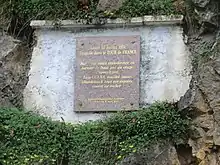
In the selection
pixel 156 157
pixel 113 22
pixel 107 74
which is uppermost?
pixel 113 22

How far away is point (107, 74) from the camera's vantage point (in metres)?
8.20

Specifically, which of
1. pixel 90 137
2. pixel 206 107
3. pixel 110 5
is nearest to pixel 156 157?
pixel 206 107

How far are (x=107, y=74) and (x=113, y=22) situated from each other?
871mm

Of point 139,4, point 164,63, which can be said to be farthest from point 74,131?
point 139,4

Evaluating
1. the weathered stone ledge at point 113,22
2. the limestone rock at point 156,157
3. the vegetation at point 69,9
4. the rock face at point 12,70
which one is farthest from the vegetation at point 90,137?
the vegetation at point 69,9

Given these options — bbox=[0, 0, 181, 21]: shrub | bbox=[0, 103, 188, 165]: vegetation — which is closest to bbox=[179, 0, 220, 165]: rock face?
bbox=[0, 103, 188, 165]: vegetation

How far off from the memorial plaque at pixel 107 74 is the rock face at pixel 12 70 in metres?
0.94

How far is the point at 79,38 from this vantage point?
8508 mm

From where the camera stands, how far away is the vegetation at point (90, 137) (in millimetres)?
6668

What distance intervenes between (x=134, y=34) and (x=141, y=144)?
2.36m

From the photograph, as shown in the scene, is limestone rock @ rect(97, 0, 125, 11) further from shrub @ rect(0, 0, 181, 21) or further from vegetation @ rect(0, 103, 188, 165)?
vegetation @ rect(0, 103, 188, 165)

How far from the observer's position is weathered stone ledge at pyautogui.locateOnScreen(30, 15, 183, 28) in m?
8.33

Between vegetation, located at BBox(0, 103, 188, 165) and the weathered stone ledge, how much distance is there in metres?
1.74

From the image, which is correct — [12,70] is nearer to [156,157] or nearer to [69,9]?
[69,9]
